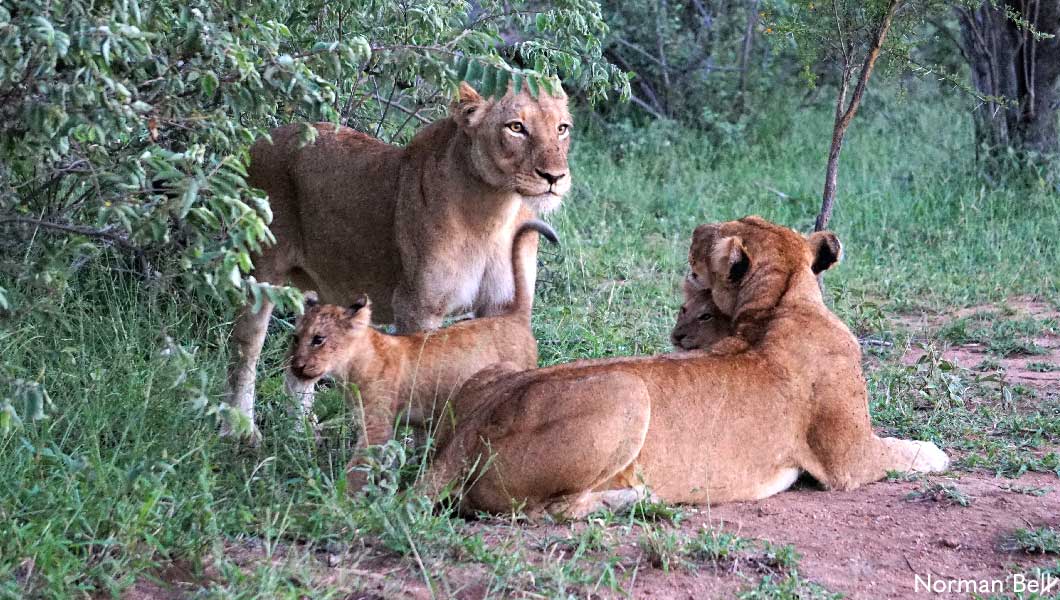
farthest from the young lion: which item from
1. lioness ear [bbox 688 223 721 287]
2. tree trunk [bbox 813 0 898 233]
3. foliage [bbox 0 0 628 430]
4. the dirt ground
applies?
tree trunk [bbox 813 0 898 233]

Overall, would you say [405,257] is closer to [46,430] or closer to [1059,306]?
[46,430]

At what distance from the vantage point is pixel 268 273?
6.44 metres

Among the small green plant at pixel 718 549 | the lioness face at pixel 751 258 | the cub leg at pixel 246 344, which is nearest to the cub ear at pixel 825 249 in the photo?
the lioness face at pixel 751 258

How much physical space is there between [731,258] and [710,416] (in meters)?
0.74

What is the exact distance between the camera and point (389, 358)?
519 cm

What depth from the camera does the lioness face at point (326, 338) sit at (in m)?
5.01

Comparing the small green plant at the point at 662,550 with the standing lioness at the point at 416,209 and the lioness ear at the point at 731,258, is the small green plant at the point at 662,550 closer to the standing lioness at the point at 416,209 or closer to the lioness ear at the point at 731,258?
the lioness ear at the point at 731,258

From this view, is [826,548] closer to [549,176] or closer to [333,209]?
[549,176]

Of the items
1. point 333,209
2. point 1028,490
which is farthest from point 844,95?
point 1028,490

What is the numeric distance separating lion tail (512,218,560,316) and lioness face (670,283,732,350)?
0.63 metres

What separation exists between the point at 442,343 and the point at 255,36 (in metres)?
1.53

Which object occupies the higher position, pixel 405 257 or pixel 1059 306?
pixel 405 257

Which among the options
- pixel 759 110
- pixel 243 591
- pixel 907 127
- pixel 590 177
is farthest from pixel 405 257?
pixel 907 127

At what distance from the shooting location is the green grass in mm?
3908
